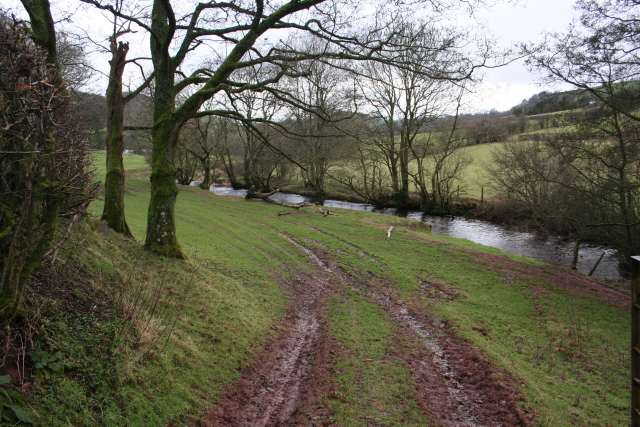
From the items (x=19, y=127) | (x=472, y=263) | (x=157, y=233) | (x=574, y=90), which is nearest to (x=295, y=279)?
(x=157, y=233)

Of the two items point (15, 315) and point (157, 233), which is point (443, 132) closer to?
point (157, 233)

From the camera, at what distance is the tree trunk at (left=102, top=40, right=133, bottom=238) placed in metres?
10.3

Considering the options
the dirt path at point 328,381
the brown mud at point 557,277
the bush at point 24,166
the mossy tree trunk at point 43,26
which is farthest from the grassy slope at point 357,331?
the mossy tree trunk at point 43,26

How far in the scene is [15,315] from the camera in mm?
3598

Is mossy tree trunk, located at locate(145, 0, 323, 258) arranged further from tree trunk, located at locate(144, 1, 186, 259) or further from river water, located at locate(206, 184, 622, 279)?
river water, located at locate(206, 184, 622, 279)

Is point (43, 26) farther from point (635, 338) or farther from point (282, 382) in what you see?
point (635, 338)

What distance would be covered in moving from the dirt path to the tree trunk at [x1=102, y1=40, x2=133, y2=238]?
18.5 feet

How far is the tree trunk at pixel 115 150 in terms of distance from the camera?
10.3m

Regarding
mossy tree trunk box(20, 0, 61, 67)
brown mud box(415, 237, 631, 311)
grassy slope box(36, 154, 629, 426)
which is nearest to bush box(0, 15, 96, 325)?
grassy slope box(36, 154, 629, 426)

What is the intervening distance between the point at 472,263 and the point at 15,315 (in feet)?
46.3

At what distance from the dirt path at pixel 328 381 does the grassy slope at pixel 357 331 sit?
26cm

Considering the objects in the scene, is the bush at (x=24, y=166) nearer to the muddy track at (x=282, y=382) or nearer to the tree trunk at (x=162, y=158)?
the muddy track at (x=282, y=382)

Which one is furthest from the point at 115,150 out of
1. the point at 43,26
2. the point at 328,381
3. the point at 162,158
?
the point at 328,381

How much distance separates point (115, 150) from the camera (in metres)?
10.6
